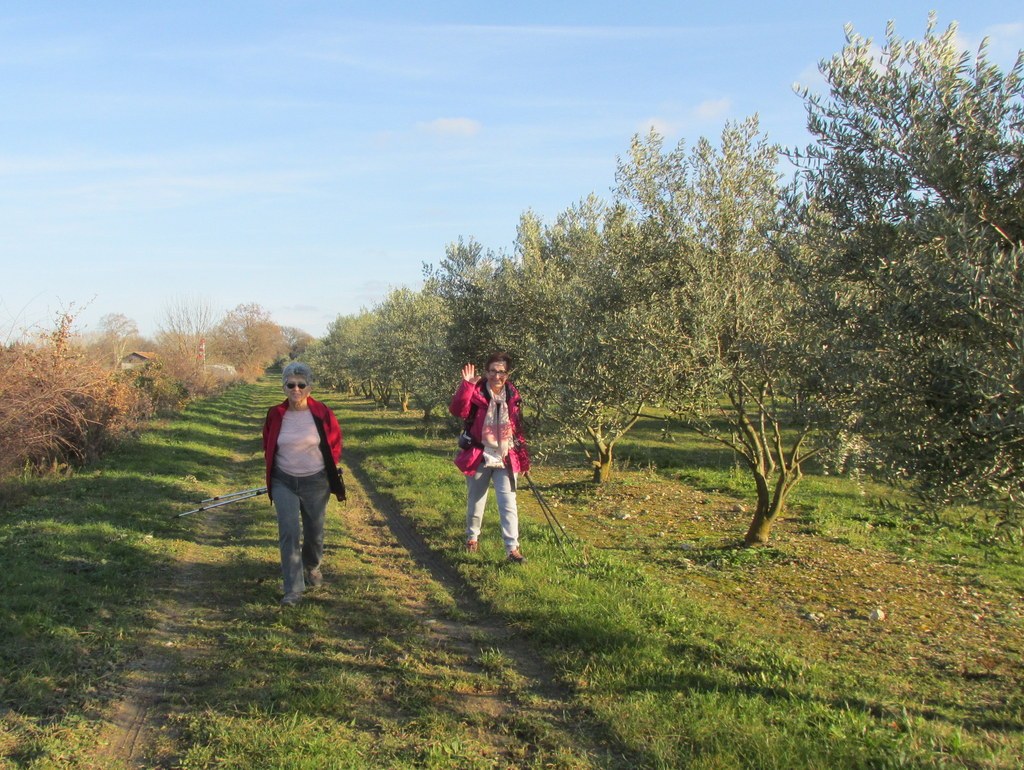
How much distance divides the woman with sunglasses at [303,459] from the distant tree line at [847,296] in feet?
14.2

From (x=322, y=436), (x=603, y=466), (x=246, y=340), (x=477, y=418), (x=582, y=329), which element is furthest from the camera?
(x=246, y=340)

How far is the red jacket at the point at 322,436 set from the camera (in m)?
6.93

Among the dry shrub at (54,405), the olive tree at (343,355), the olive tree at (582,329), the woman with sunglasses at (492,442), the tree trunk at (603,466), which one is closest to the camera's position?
the woman with sunglasses at (492,442)

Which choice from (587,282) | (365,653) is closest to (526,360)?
(587,282)

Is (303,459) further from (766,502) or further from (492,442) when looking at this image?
(766,502)

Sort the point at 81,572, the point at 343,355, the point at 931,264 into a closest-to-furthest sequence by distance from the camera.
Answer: the point at 931,264 → the point at 81,572 → the point at 343,355

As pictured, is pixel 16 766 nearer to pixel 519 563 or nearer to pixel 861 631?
pixel 519 563

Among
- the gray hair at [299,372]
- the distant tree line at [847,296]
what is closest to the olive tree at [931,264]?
the distant tree line at [847,296]

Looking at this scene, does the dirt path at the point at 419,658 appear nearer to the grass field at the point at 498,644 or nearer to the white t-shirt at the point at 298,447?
the grass field at the point at 498,644

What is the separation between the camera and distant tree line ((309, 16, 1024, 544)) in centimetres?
417

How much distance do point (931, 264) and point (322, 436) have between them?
17.8 ft

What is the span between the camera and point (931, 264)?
4.30m

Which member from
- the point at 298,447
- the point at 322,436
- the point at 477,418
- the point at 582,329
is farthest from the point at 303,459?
the point at 582,329

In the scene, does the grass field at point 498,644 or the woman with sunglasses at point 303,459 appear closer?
the grass field at point 498,644
